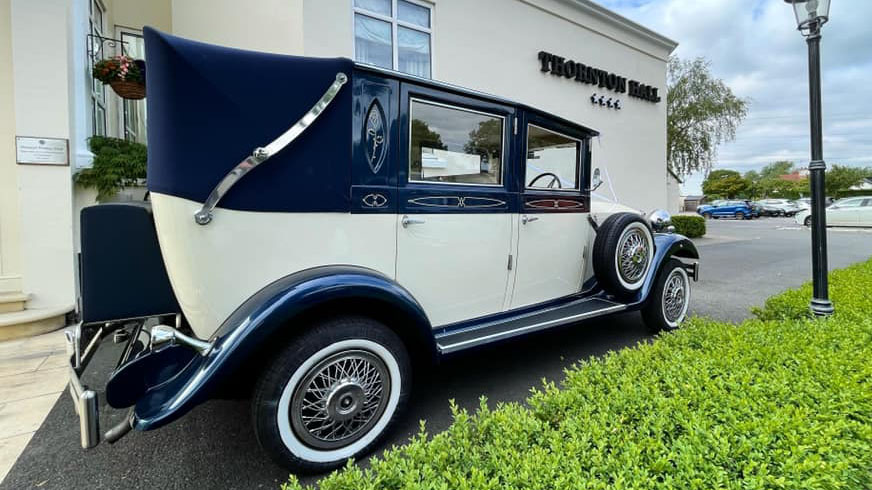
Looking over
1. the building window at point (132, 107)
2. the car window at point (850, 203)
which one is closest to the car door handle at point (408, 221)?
the building window at point (132, 107)

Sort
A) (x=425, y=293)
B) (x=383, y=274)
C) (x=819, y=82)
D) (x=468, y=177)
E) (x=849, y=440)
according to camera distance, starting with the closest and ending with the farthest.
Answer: (x=849, y=440), (x=383, y=274), (x=425, y=293), (x=468, y=177), (x=819, y=82)

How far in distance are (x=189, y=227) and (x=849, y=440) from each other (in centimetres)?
283

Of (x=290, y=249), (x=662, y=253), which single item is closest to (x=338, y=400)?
(x=290, y=249)

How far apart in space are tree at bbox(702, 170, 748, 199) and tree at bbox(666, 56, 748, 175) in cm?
3538

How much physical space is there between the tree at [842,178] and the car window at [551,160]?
58.8m

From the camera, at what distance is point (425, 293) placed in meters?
2.82

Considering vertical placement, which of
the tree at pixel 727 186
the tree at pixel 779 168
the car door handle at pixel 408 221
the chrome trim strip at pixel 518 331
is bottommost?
the chrome trim strip at pixel 518 331

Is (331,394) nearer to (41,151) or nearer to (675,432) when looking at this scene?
(675,432)

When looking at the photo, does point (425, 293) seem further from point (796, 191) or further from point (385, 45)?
point (796, 191)

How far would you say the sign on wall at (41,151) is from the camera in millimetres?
4578

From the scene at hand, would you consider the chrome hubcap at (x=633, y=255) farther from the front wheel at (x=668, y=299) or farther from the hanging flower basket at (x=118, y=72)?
the hanging flower basket at (x=118, y=72)

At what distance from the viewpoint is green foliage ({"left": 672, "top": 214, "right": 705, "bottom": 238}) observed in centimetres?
1541

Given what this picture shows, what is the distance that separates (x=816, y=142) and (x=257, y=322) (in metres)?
4.61

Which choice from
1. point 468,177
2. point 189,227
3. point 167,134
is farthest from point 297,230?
point 468,177
